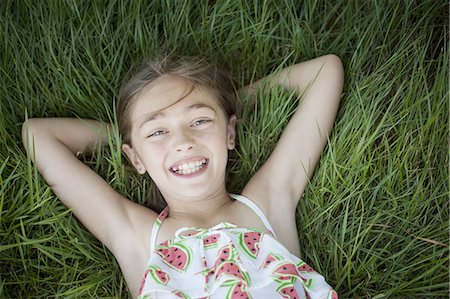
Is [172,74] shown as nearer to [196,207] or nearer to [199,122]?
[199,122]

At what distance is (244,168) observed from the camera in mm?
1969

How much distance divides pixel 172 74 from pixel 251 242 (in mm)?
527

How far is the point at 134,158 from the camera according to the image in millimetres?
1858

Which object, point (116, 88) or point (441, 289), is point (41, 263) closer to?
point (116, 88)

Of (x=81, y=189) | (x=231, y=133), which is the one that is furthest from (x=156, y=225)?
(x=231, y=133)

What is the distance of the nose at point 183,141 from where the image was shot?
5.56 ft

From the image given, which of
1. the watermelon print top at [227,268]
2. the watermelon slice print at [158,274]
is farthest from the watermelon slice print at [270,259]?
the watermelon slice print at [158,274]

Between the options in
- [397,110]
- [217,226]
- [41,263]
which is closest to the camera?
[217,226]

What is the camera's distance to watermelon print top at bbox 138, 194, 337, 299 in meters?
1.56

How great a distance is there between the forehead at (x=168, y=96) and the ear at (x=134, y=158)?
0.10 m

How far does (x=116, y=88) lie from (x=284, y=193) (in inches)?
24.7

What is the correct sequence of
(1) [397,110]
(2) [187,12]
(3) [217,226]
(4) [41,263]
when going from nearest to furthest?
1. (3) [217,226]
2. (4) [41,263]
3. (1) [397,110]
4. (2) [187,12]

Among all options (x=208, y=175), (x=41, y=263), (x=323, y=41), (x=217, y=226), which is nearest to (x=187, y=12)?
(x=323, y=41)

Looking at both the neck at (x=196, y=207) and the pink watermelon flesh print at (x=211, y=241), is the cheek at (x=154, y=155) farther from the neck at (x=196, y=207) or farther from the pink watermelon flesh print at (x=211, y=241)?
the pink watermelon flesh print at (x=211, y=241)
